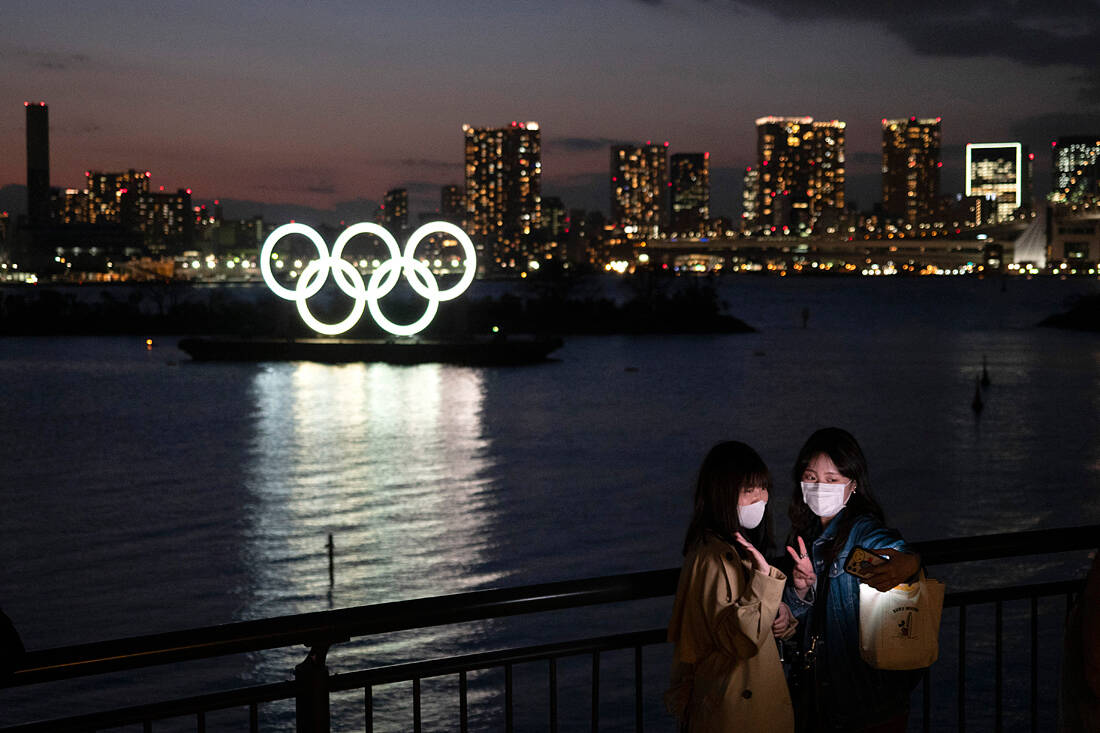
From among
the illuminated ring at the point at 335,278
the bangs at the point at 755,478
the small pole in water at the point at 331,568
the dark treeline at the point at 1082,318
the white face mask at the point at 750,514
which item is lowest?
the small pole in water at the point at 331,568

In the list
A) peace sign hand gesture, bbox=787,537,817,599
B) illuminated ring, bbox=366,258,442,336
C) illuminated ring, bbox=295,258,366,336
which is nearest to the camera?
peace sign hand gesture, bbox=787,537,817,599

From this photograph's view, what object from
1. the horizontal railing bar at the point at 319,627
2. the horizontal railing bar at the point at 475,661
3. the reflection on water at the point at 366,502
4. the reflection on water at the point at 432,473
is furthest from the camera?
the reflection on water at the point at 432,473

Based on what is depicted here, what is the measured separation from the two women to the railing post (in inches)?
42.7

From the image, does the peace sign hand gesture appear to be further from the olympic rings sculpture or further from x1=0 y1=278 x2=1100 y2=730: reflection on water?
the olympic rings sculpture

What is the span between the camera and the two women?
3564 millimetres

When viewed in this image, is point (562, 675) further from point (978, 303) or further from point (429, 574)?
point (978, 303)

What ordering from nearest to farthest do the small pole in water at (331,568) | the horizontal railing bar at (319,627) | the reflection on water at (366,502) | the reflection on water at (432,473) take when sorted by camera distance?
the horizontal railing bar at (319,627) < the reflection on water at (366,502) < the reflection on water at (432,473) < the small pole in water at (331,568)

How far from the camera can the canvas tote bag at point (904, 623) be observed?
11.9 feet

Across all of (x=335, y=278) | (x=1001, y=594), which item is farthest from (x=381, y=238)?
(x=1001, y=594)

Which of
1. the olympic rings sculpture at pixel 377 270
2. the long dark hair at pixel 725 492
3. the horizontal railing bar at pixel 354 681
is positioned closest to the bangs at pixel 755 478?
the long dark hair at pixel 725 492

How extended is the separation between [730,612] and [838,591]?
0.48 m

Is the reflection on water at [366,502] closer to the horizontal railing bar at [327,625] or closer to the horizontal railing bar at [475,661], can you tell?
the horizontal railing bar at [475,661]

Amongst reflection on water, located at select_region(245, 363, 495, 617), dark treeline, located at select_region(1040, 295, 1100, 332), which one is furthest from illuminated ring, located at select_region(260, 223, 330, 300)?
dark treeline, located at select_region(1040, 295, 1100, 332)

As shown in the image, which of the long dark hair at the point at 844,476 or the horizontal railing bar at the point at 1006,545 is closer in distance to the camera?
the long dark hair at the point at 844,476
